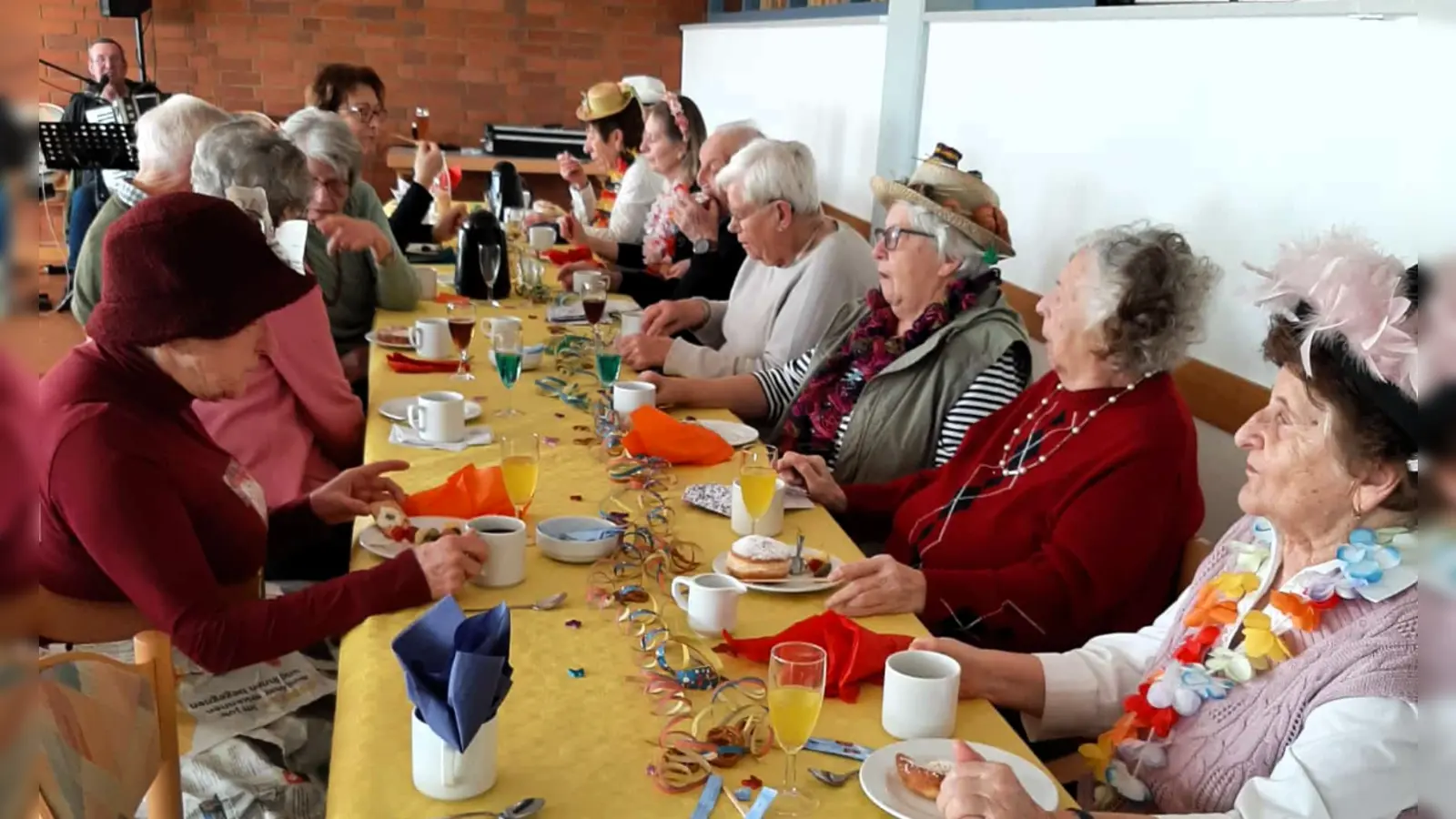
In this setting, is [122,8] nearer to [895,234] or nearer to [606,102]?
[606,102]

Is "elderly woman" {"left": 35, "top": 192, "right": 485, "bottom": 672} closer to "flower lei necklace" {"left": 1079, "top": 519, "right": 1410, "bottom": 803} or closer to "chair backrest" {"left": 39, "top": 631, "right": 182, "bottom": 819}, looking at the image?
"chair backrest" {"left": 39, "top": 631, "right": 182, "bottom": 819}

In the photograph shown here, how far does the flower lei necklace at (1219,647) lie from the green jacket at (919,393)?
0.93m

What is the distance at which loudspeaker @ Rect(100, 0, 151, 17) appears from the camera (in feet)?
23.6

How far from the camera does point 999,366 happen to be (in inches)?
95.0

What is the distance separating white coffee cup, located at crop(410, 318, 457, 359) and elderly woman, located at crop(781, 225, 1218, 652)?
43.0 inches

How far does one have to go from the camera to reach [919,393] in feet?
8.25

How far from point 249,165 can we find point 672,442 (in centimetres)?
124

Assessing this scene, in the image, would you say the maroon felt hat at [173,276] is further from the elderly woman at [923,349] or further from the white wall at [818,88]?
the white wall at [818,88]

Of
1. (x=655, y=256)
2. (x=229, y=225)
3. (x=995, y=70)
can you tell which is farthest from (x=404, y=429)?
(x=655, y=256)

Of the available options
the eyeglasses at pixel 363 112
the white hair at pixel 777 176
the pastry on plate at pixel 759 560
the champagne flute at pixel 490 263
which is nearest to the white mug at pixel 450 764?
the pastry on plate at pixel 759 560

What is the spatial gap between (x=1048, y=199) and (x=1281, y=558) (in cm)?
179

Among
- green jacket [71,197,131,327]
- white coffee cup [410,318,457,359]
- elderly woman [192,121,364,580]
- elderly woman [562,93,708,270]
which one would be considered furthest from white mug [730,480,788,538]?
elderly woman [562,93,708,270]

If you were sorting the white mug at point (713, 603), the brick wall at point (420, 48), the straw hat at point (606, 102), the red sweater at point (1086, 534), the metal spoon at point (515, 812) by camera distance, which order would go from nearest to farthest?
1. the metal spoon at point (515, 812)
2. the white mug at point (713, 603)
3. the red sweater at point (1086, 534)
4. the straw hat at point (606, 102)
5. the brick wall at point (420, 48)

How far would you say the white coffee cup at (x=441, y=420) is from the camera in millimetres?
2234
